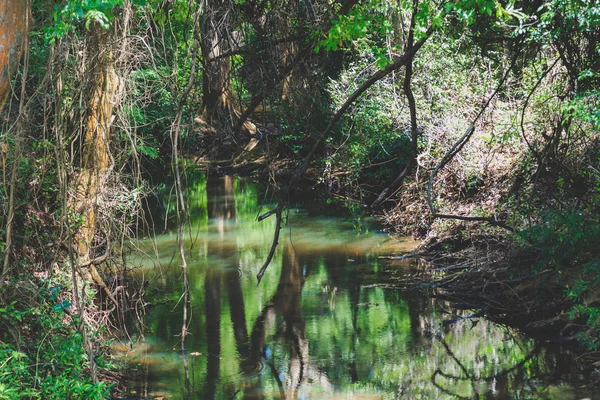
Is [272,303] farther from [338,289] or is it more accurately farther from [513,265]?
[513,265]

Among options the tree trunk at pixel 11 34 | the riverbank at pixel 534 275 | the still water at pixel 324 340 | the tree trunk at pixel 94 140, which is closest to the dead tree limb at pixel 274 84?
the still water at pixel 324 340

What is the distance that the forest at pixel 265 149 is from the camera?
6.91 m

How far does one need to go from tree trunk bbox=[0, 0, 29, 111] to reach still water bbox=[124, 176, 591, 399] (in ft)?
6.47

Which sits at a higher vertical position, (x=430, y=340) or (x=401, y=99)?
(x=401, y=99)

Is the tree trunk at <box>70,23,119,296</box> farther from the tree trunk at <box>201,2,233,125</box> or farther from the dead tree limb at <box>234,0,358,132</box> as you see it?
the dead tree limb at <box>234,0,358,132</box>

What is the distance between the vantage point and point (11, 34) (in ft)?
18.2

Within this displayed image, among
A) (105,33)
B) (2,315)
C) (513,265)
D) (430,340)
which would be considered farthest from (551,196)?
(2,315)

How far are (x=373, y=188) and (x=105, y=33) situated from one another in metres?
10.8

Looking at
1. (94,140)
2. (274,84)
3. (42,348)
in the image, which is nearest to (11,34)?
(274,84)

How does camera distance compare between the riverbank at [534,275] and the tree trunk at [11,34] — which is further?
the riverbank at [534,275]

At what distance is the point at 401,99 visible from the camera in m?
16.3

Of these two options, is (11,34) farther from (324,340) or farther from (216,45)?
(324,340)

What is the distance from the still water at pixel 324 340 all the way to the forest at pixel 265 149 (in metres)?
0.16

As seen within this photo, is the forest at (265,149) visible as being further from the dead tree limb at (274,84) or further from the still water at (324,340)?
the still water at (324,340)
